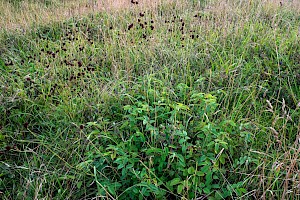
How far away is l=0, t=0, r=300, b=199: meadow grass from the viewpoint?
1897mm

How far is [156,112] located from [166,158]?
427mm

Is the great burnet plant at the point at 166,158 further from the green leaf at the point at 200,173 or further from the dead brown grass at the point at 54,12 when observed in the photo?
the dead brown grass at the point at 54,12

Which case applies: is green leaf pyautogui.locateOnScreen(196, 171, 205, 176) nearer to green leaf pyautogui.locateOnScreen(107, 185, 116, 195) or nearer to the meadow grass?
the meadow grass

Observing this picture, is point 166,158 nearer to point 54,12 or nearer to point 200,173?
point 200,173

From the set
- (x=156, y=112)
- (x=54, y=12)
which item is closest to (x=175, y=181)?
(x=156, y=112)

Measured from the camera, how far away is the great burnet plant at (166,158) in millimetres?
1814

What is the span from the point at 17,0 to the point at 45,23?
2581mm

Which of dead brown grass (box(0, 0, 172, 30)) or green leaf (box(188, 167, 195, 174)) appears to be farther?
dead brown grass (box(0, 0, 172, 30))

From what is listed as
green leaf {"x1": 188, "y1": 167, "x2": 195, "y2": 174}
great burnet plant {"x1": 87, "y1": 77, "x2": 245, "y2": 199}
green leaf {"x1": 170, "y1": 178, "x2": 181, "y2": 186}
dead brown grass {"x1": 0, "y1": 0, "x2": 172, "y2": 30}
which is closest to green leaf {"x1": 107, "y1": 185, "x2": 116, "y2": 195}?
great burnet plant {"x1": 87, "y1": 77, "x2": 245, "y2": 199}

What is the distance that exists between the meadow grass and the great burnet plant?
0.01 metres

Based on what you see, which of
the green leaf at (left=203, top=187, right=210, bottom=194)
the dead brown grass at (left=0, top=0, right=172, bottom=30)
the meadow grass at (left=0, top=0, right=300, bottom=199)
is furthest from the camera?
the dead brown grass at (left=0, top=0, right=172, bottom=30)

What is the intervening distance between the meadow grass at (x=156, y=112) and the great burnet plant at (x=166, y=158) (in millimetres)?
10

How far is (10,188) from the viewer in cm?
211

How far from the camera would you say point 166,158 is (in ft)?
6.77
